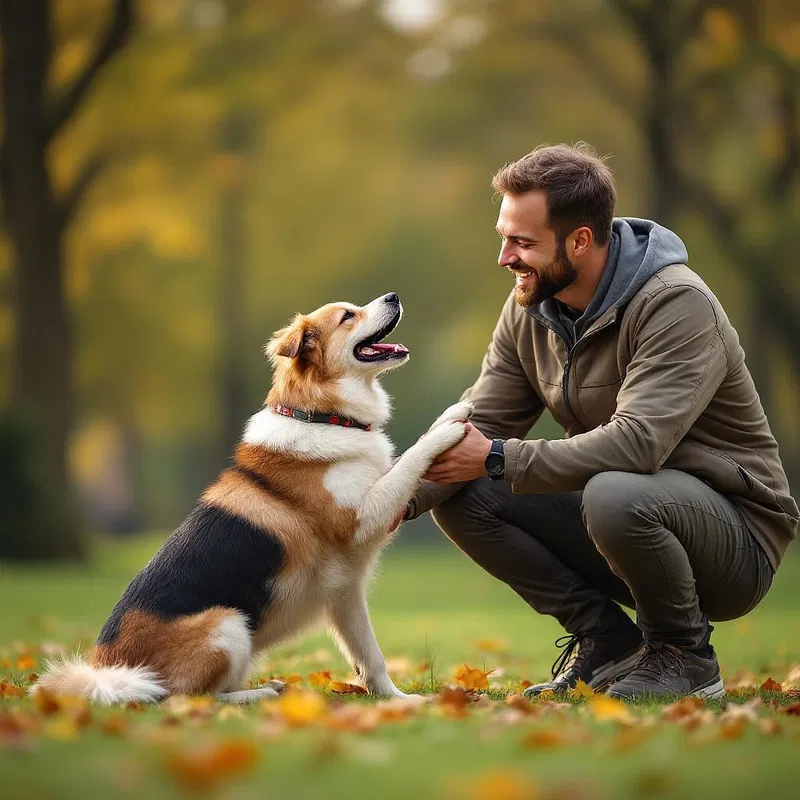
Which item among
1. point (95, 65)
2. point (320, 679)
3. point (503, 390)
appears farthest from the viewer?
point (95, 65)

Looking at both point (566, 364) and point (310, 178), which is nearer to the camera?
point (566, 364)

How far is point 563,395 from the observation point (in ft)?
14.8

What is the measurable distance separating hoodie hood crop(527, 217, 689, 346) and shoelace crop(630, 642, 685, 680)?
124cm

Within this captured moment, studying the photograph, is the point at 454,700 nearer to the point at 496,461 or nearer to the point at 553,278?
the point at 496,461

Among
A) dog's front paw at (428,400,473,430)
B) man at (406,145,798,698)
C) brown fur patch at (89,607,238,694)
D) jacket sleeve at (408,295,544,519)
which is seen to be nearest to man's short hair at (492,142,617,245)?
man at (406,145,798,698)

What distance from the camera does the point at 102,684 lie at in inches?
141

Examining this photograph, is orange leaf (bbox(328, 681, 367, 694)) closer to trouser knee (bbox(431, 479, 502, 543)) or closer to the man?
the man

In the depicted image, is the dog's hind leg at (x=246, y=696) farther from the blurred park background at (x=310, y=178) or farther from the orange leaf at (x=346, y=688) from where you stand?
the blurred park background at (x=310, y=178)

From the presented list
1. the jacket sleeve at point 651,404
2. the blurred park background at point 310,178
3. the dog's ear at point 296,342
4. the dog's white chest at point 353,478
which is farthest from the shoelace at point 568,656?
the blurred park background at point 310,178

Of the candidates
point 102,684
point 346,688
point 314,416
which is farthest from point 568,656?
point 102,684

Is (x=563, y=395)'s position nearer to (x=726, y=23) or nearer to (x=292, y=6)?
(x=726, y=23)

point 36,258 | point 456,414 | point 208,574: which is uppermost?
point 36,258

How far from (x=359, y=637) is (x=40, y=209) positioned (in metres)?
10.6

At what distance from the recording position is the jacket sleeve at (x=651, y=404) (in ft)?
13.1
